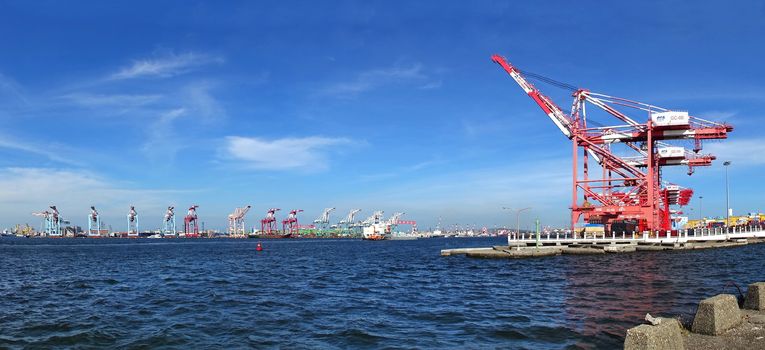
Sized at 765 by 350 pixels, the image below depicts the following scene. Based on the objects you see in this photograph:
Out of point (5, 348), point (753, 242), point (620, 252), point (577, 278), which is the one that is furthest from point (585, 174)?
point (5, 348)

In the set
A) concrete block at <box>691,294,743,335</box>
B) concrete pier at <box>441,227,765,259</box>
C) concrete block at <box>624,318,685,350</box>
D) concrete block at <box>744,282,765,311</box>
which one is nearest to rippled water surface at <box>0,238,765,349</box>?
concrete block at <box>691,294,743,335</box>

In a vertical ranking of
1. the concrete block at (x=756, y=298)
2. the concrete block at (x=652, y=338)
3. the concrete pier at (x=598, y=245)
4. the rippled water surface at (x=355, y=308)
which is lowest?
the concrete pier at (x=598, y=245)

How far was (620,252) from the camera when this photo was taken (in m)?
54.7

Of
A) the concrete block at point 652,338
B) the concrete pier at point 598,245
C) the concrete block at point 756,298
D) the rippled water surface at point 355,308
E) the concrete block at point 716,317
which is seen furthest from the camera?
the concrete pier at point 598,245

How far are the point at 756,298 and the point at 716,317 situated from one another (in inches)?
147

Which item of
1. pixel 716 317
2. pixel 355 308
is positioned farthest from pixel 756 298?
pixel 355 308

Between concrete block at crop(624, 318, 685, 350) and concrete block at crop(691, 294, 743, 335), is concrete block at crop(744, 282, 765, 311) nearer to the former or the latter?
concrete block at crop(691, 294, 743, 335)

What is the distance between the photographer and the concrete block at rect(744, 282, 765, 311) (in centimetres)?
1345

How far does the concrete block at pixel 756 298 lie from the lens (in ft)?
44.1

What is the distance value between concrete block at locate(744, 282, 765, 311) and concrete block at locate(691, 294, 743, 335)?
261 cm

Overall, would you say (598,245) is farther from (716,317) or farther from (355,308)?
(716,317)

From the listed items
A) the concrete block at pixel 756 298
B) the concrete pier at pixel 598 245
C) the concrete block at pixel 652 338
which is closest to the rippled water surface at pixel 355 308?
the concrete block at pixel 756 298

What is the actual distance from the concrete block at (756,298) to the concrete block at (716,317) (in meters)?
2.61

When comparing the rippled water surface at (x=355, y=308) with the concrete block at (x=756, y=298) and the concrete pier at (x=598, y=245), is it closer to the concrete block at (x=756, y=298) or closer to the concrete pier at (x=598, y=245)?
the concrete block at (x=756, y=298)
